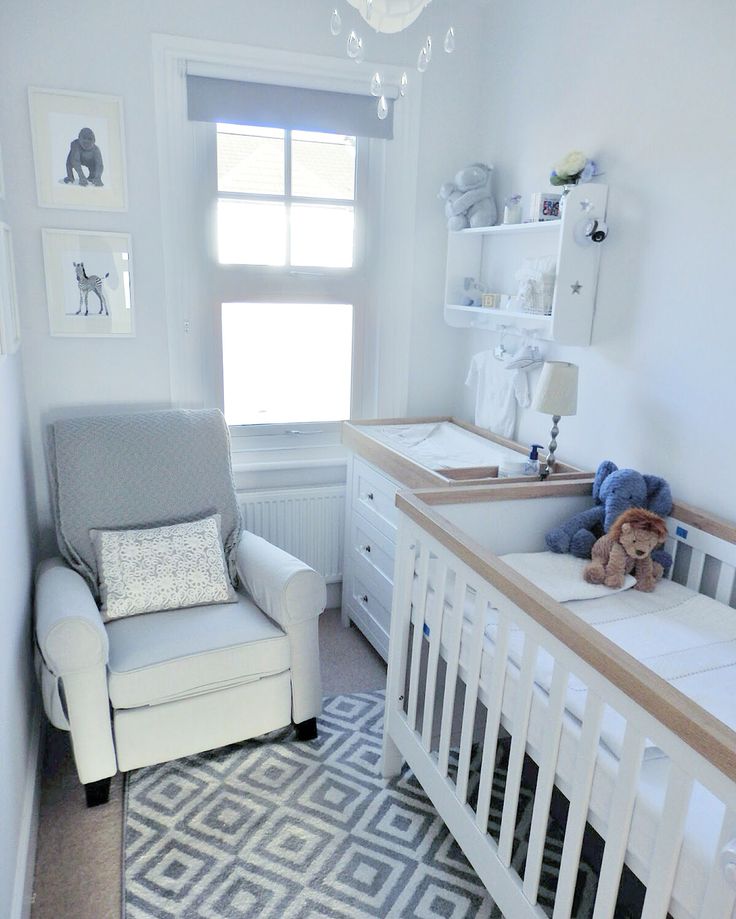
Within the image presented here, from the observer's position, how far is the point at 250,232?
2664mm

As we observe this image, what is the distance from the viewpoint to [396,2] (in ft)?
3.51

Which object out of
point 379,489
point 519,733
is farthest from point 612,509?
point 379,489

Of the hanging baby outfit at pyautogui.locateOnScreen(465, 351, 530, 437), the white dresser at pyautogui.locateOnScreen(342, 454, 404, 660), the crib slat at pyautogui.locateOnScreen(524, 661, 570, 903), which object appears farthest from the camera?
the hanging baby outfit at pyautogui.locateOnScreen(465, 351, 530, 437)

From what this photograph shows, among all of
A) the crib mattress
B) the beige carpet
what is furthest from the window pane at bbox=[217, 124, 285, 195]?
the beige carpet

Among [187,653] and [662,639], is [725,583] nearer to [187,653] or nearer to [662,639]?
[662,639]

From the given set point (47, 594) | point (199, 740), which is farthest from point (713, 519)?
point (47, 594)

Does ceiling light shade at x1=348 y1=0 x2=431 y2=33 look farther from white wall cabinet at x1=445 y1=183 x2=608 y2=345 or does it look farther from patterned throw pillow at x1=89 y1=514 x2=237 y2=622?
patterned throw pillow at x1=89 y1=514 x2=237 y2=622

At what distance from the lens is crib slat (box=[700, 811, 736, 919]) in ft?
2.82

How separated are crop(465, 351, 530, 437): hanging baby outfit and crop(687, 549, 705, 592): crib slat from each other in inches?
35.4

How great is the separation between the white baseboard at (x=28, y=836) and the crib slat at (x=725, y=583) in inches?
68.3

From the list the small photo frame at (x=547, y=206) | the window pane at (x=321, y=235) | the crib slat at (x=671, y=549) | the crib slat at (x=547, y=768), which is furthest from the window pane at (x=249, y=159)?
the crib slat at (x=547, y=768)

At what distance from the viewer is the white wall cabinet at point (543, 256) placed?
2066mm

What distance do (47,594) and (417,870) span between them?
1.22 meters

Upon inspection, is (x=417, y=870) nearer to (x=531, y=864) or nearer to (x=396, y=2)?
(x=531, y=864)
